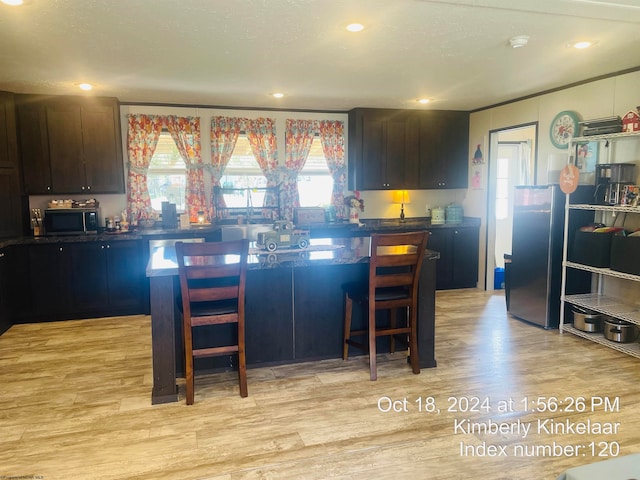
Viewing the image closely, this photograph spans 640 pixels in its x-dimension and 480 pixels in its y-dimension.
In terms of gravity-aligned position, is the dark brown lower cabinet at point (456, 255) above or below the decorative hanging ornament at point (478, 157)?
below

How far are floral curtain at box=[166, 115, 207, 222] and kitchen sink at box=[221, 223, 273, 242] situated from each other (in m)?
0.59

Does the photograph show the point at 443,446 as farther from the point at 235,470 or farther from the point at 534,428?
the point at 235,470

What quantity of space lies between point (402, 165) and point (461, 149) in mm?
917

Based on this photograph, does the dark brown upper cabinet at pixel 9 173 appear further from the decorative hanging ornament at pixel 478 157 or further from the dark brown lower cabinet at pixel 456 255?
the decorative hanging ornament at pixel 478 157

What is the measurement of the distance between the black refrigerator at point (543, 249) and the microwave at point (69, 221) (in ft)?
15.0

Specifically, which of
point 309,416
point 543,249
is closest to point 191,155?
point 309,416

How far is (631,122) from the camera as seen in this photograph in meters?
3.93

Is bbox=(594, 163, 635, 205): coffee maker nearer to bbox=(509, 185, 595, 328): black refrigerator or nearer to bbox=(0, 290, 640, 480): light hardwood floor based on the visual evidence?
bbox=(509, 185, 595, 328): black refrigerator

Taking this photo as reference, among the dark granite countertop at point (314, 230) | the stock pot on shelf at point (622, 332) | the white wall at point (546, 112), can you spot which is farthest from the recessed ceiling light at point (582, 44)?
the dark granite countertop at point (314, 230)

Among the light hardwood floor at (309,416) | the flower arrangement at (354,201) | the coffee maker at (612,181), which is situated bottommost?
the light hardwood floor at (309,416)

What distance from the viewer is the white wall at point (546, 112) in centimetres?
433

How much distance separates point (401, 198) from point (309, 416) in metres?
4.24

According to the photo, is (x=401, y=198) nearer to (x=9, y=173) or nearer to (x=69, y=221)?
(x=69, y=221)

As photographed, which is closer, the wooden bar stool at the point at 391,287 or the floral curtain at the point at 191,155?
the wooden bar stool at the point at 391,287
